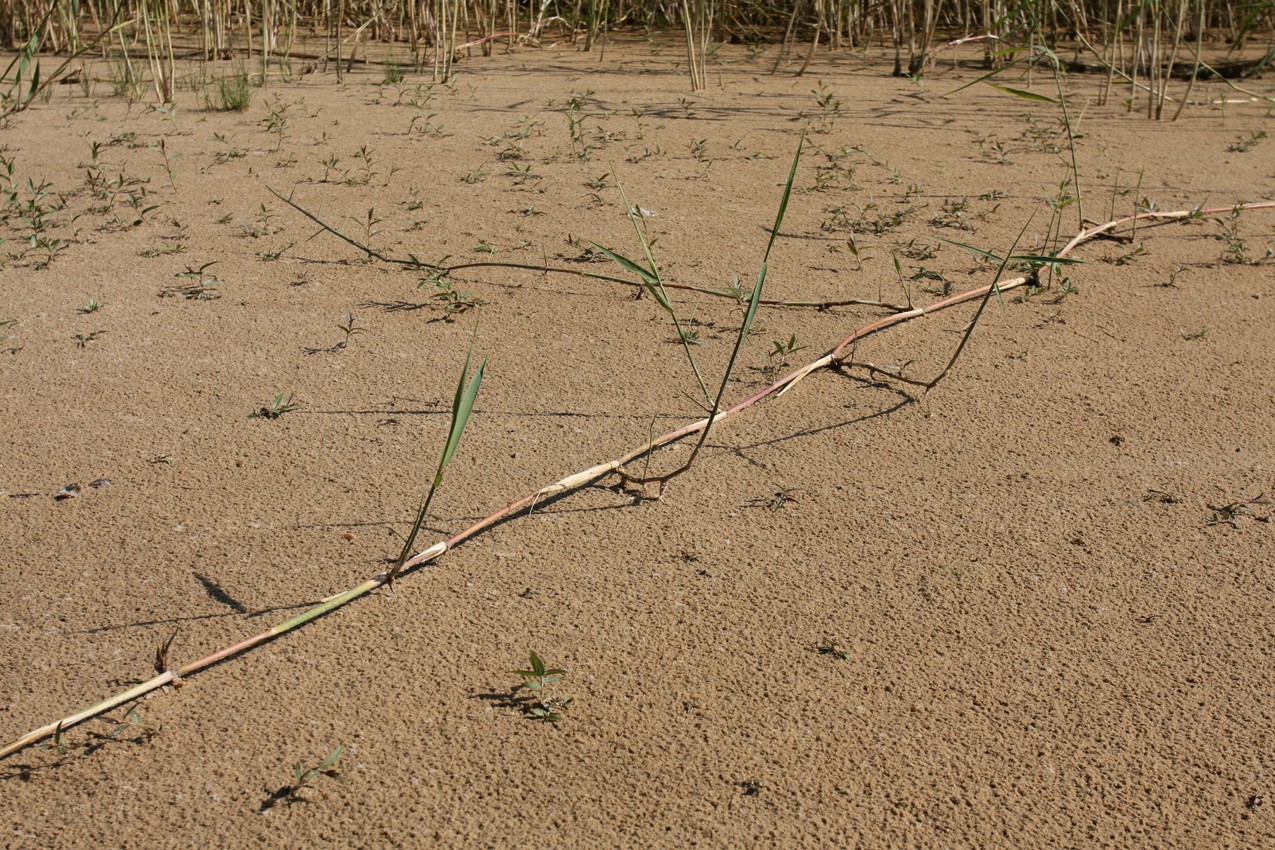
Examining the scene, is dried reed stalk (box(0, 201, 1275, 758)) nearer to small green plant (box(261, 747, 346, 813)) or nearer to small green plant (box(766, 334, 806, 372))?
small green plant (box(766, 334, 806, 372))

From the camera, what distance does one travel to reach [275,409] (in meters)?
2.50

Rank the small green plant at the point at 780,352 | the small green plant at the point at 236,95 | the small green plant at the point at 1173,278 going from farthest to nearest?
the small green plant at the point at 236,95, the small green plant at the point at 1173,278, the small green plant at the point at 780,352

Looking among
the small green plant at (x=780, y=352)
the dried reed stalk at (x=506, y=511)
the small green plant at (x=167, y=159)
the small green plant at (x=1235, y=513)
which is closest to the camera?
the dried reed stalk at (x=506, y=511)

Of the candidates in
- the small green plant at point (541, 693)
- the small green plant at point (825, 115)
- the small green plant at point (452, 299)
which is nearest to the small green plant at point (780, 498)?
the small green plant at point (541, 693)

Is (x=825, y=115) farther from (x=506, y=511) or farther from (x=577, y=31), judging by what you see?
(x=506, y=511)

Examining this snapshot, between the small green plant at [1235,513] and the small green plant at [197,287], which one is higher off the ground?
the small green plant at [197,287]

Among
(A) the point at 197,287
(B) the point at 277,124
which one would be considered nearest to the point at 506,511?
(A) the point at 197,287

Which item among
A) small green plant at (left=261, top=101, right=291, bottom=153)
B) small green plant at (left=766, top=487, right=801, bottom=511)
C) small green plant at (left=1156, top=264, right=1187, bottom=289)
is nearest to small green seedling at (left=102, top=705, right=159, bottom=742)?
small green plant at (left=766, top=487, right=801, bottom=511)

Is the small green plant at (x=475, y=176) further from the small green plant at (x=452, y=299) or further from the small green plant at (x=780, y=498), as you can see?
the small green plant at (x=780, y=498)

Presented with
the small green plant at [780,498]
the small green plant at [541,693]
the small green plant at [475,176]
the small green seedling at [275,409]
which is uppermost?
the small green plant at [475,176]

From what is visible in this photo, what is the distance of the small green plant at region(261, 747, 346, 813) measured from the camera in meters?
1.57

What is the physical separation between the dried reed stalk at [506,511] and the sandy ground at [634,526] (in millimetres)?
27

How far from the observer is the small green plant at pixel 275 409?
2488 millimetres

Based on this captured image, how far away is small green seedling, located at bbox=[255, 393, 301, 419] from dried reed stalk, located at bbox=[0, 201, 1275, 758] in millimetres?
586
